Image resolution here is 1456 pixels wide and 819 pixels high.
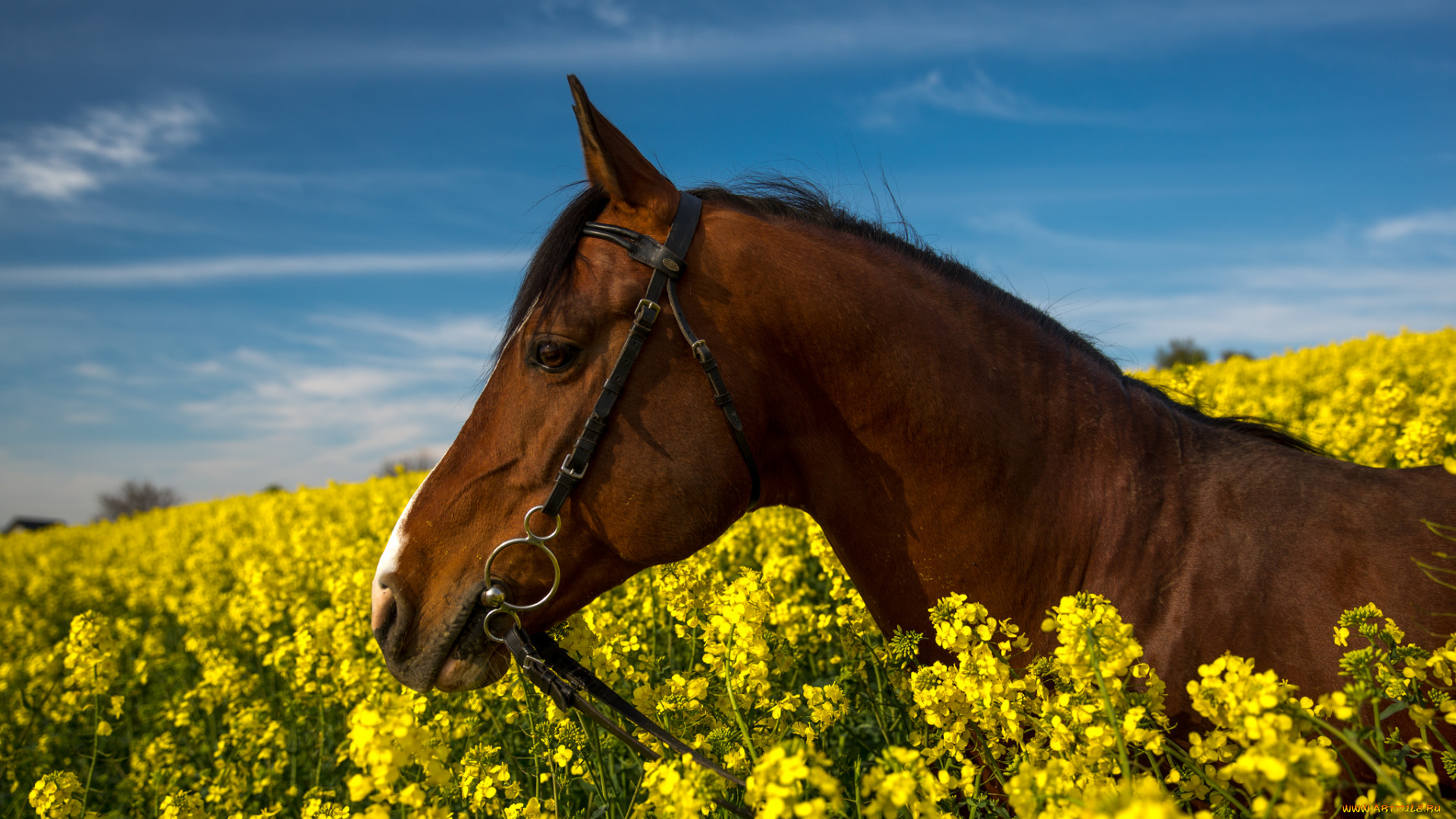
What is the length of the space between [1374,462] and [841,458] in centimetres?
413

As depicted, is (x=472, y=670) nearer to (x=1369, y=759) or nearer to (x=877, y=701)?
(x=877, y=701)

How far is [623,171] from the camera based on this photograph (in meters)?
2.30

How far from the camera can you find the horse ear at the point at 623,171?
7.30ft

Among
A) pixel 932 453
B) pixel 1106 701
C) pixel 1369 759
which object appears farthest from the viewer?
pixel 932 453

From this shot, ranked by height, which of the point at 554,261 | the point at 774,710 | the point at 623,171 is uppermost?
the point at 623,171

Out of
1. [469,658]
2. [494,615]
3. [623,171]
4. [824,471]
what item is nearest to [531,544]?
[494,615]

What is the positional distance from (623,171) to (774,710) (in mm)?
1620

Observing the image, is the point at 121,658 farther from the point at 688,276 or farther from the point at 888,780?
the point at 888,780

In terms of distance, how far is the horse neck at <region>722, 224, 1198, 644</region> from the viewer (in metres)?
2.22

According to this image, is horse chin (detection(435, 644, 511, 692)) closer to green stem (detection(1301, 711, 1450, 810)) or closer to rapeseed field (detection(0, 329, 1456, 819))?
rapeseed field (detection(0, 329, 1456, 819))

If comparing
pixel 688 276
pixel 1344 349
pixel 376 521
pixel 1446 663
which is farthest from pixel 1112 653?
pixel 1344 349

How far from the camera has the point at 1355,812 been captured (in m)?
1.91

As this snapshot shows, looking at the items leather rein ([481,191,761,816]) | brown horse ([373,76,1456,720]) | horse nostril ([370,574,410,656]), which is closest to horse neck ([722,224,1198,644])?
brown horse ([373,76,1456,720])

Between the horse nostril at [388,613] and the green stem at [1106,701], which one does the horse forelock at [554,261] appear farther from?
the green stem at [1106,701]
